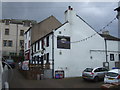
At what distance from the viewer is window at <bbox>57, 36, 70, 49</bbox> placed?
20.1 meters

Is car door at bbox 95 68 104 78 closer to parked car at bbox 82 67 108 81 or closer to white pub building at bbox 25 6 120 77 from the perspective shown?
parked car at bbox 82 67 108 81

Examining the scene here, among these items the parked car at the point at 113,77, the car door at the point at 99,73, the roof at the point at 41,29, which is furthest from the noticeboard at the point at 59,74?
the roof at the point at 41,29

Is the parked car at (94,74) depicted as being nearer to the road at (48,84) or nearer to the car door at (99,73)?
the car door at (99,73)

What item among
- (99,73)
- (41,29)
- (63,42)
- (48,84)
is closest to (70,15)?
(63,42)

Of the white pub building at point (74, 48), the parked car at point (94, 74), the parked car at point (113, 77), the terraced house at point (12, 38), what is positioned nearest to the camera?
the parked car at point (113, 77)

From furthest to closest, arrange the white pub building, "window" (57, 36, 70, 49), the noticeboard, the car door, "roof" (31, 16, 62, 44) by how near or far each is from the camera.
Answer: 1. "roof" (31, 16, 62, 44)
2. "window" (57, 36, 70, 49)
3. the white pub building
4. the noticeboard
5. the car door

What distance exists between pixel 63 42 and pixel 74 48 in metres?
1.75

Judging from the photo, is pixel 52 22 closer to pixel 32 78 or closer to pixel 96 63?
pixel 96 63

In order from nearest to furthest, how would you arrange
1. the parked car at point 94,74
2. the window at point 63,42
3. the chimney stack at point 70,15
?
the parked car at point 94,74 < the window at point 63,42 < the chimney stack at point 70,15

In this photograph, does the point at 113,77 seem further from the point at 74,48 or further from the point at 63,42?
the point at 63,42

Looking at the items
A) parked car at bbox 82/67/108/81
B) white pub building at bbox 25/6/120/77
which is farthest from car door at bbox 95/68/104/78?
white pub building at bbox 25/6/120/77

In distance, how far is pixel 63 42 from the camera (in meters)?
20.3

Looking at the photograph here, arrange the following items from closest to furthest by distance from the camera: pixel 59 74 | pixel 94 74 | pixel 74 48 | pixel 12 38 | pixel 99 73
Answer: pixel 94 74 → pixel 99 73 → pixel 59 74 → pixel 74 48 → pixel 12 38

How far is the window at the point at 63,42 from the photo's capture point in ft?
65.9
